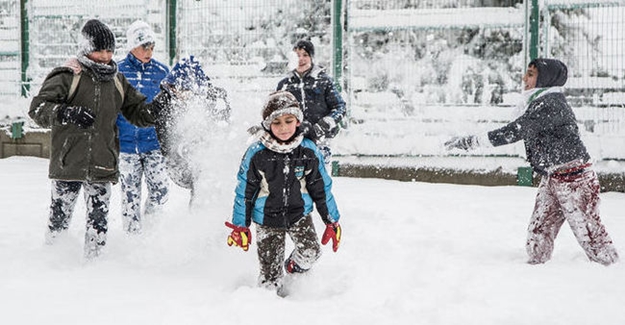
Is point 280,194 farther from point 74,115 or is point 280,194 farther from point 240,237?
point 74,115

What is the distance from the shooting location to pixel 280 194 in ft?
12.9

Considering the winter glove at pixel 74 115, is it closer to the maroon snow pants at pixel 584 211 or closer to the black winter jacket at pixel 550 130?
the black winter jacket at pixel 550 130

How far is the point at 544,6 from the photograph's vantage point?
27.3 ft

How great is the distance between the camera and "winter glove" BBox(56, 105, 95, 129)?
4086 millimetres

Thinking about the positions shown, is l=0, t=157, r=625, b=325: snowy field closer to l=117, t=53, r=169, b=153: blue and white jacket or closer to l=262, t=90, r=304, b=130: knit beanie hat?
l=117, t=53, r=169, b=153: blue and white jacket

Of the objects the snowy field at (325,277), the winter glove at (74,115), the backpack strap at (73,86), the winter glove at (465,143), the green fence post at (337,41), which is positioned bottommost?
the snowy field at (325,277)

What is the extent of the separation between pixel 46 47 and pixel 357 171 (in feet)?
19.2

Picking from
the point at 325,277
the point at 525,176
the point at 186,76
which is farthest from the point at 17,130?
the point at 325,277

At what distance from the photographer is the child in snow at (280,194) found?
12.6 feet

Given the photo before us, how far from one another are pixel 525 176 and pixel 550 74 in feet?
14.0

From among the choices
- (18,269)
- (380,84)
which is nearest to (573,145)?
(18,269)

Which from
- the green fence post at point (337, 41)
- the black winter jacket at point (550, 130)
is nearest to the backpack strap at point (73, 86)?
the black winter jacket at point (550, 130)

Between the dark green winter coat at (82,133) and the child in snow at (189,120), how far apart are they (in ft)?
1.87

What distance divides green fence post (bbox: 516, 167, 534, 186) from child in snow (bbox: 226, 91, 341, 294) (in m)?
5.28
